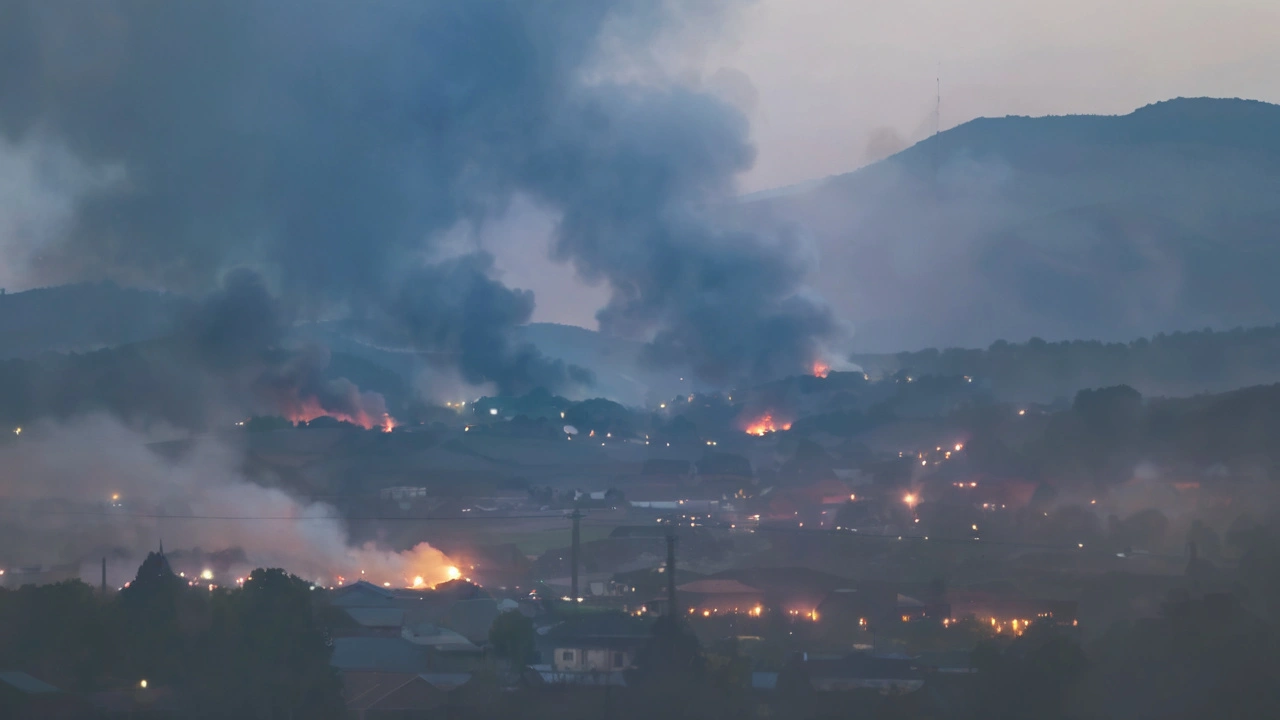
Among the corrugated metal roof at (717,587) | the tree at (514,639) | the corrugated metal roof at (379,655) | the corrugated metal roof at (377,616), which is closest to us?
the corrugated metal roof at (379,655)

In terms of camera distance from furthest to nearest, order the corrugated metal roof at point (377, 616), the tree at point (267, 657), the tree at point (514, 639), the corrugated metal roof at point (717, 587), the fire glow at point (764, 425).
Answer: the fire glow at point (764, 425), the corrugated metal roof at point (717, 587), the corrugated metal roof at point (377, 616), the tree at point (514, 639), the tree at point (267, 657)

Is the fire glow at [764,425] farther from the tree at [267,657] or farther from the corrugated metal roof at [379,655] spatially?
the tree at [267,657]

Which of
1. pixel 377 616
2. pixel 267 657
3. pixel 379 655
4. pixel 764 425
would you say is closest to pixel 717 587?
pixel 377 616

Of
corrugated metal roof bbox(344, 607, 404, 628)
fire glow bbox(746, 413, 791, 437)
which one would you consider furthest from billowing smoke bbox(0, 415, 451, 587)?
fire glow bbox(746, 413, 791, 437)

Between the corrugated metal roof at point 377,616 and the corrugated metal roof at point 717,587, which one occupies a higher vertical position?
the corrugated metal roof at point 717,587

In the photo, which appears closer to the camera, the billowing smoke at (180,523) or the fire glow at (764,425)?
the billowing smoke at (180,523)

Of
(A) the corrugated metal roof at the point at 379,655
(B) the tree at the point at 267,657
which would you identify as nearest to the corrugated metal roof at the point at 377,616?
(A) the corrugated metal roof at the point at 379,655

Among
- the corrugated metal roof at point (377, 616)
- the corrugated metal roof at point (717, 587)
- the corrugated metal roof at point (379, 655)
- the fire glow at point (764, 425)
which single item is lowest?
the corrugated metal roof at point (379, 655)

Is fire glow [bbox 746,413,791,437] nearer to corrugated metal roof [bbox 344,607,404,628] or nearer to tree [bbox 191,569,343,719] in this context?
corrugated metal roof [bbox 344,607,404,628]
